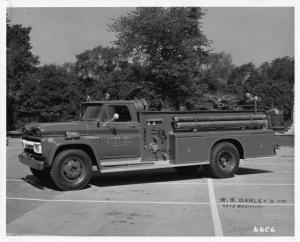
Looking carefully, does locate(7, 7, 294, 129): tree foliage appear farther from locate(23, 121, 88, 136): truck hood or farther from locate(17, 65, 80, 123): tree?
locate(23, 121, 88, 136): truck hood

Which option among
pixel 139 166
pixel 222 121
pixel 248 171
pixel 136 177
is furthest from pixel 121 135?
pixel 248 171

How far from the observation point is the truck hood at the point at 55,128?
9.79 meters

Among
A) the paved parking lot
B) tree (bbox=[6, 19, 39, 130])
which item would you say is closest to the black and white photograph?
the paved parking lot

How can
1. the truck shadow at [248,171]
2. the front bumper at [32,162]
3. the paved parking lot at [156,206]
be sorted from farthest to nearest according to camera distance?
the truck shadow at [248,171], the front bumper at [32,162], the paved parking lot at [156,206]

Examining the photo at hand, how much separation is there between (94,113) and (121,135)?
3.05ft

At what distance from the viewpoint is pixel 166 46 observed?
95.1ft

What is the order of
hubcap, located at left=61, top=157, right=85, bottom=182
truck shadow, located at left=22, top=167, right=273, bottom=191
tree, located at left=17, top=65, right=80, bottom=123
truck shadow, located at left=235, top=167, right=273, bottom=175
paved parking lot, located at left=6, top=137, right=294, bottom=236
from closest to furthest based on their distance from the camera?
1. paved parking lot, located at left=6, top=137, right=294, bottom=236
2. hubcap, located at left=61, top=157, right=85, bottom=182
3. truck shadow, located at left=22, top=167, right=273, bottom=191
4. truck shadow, located at left=235, top=167, right=273, bottom=175
5. tree, located at left=17, top=65, right=80, bottom=123

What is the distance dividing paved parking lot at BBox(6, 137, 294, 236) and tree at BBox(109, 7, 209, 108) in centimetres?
1682

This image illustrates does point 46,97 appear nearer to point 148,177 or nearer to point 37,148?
point 148,177

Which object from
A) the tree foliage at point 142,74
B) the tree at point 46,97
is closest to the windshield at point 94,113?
the tree foliage at point 142,74

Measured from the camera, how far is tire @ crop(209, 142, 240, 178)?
11664 millimetres

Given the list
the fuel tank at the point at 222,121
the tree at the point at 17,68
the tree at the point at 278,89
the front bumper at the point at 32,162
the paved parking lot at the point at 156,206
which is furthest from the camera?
the tree at the point at 278,89

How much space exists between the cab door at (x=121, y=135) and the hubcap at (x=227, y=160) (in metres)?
2.57

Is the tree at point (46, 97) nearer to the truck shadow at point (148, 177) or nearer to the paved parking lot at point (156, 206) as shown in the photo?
the truck shadow at point (148, 177)
